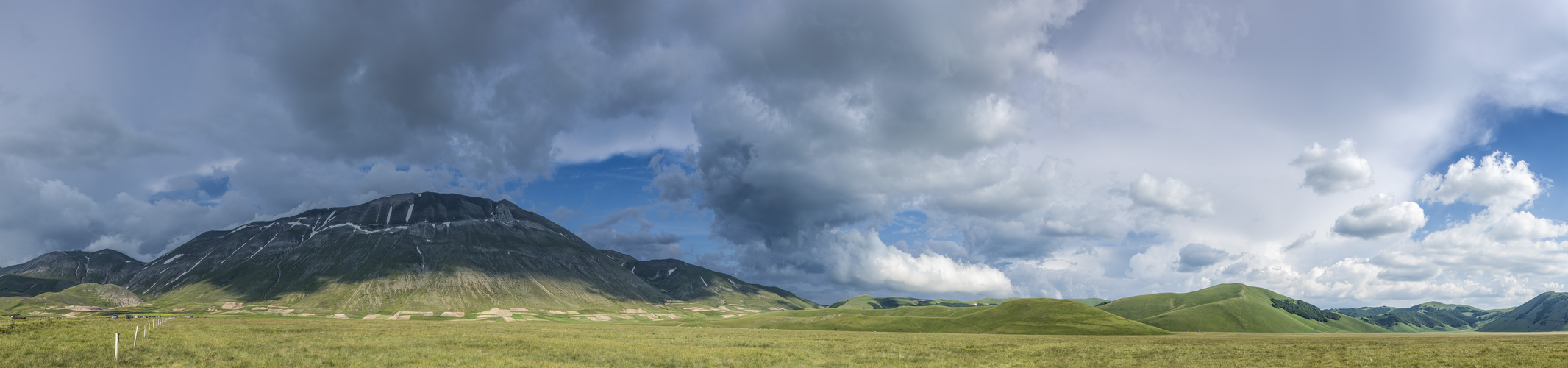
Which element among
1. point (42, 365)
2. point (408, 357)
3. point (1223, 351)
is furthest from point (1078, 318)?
point (42, 365)

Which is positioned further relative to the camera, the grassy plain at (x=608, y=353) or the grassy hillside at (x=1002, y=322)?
the grassy hillside at (x=1002, y=322)

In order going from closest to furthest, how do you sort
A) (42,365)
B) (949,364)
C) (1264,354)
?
(42,365) → (949,364) → (1264,354)

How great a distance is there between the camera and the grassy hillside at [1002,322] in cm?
15150

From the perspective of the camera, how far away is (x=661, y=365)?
43.2m

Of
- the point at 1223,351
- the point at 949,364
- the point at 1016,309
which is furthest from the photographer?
the point at 1016,309

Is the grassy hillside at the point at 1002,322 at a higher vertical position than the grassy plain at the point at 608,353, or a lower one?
lower

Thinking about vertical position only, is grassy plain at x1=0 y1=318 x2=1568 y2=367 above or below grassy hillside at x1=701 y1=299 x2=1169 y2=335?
above

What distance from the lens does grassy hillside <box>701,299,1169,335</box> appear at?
152 metres

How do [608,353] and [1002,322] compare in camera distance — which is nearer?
[608,353]

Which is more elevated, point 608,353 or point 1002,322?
point 608,353

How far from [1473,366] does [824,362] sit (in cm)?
4503

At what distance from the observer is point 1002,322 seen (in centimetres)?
16712

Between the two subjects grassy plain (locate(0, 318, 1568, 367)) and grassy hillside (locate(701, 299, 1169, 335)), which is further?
grassy hillside (locate(701, 299, 1169, 335))

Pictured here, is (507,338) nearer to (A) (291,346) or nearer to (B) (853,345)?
(A) (291,346)
